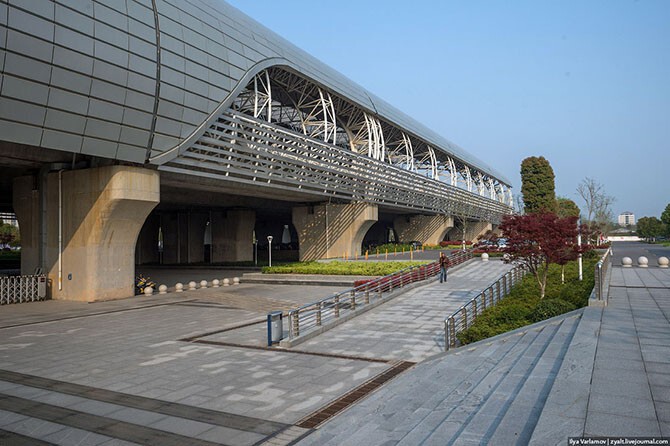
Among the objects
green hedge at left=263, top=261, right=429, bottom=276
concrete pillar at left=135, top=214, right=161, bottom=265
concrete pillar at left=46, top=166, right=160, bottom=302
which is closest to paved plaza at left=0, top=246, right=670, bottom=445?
concrete pillar at left=46, top=166, right=160, bottom=302

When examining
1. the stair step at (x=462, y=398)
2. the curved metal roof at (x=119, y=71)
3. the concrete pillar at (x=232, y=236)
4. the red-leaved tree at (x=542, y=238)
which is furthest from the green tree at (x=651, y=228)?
the stair step at (x=462, y=398)

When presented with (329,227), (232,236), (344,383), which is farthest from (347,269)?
(232,236)

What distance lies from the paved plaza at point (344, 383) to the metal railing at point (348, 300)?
65 cm

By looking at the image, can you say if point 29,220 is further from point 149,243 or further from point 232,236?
point 149,243

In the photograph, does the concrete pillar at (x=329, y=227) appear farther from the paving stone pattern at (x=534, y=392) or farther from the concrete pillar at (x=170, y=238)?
the paving stone pattern at (x=534, y=392)

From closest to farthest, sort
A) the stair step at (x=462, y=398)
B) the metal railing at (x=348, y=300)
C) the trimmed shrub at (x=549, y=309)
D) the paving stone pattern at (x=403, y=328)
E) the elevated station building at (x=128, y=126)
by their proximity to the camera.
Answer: the stair step at (x=462, y=398) < the paving stone pattern at (x=403, y=328) < the trimmed shrub at (x=549, y=309) < the metal railing at (x=348, y=300) < the elevated station building at (x=128, y=126)

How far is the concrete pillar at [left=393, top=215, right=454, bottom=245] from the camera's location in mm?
65000

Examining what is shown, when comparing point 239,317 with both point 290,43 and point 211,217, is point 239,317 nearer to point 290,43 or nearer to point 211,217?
point 290,43

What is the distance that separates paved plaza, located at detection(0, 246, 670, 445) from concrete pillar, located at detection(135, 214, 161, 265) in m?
34.7

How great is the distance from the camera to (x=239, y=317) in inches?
704

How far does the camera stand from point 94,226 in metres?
21.7

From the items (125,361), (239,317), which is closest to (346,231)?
(239,317)

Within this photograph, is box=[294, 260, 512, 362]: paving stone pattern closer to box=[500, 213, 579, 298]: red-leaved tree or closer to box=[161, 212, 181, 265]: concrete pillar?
box=[500, 213, 579, 298]: red-leaved tree

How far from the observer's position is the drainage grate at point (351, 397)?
24.2 ft
